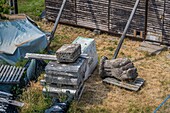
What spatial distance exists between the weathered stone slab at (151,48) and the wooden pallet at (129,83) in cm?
224

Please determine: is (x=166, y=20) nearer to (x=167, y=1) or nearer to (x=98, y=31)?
(x=167, y=1)

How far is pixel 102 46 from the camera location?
16.6 meters

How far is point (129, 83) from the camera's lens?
44.8ft

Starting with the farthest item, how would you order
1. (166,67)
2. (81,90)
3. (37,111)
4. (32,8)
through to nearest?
(32,8)
(166,67)
(81,90)
(37,111)

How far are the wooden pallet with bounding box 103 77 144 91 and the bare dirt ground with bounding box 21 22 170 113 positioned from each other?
0.40 feet

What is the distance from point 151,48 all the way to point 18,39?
15.6 ft

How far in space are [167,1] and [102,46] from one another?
2910 millimetres

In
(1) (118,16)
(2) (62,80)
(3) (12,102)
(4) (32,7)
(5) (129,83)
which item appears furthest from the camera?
(4) (32,7)

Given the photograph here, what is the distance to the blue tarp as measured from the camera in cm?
1499

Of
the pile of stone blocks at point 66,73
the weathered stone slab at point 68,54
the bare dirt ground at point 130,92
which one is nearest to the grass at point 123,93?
the bare dirt ground at point 130,92

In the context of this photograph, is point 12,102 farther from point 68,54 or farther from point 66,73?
point 68,54

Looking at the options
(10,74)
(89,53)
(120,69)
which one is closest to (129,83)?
(120,69)

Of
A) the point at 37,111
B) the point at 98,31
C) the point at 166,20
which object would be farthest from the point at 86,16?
the point at 37,111

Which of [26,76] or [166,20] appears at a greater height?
[166,20]
